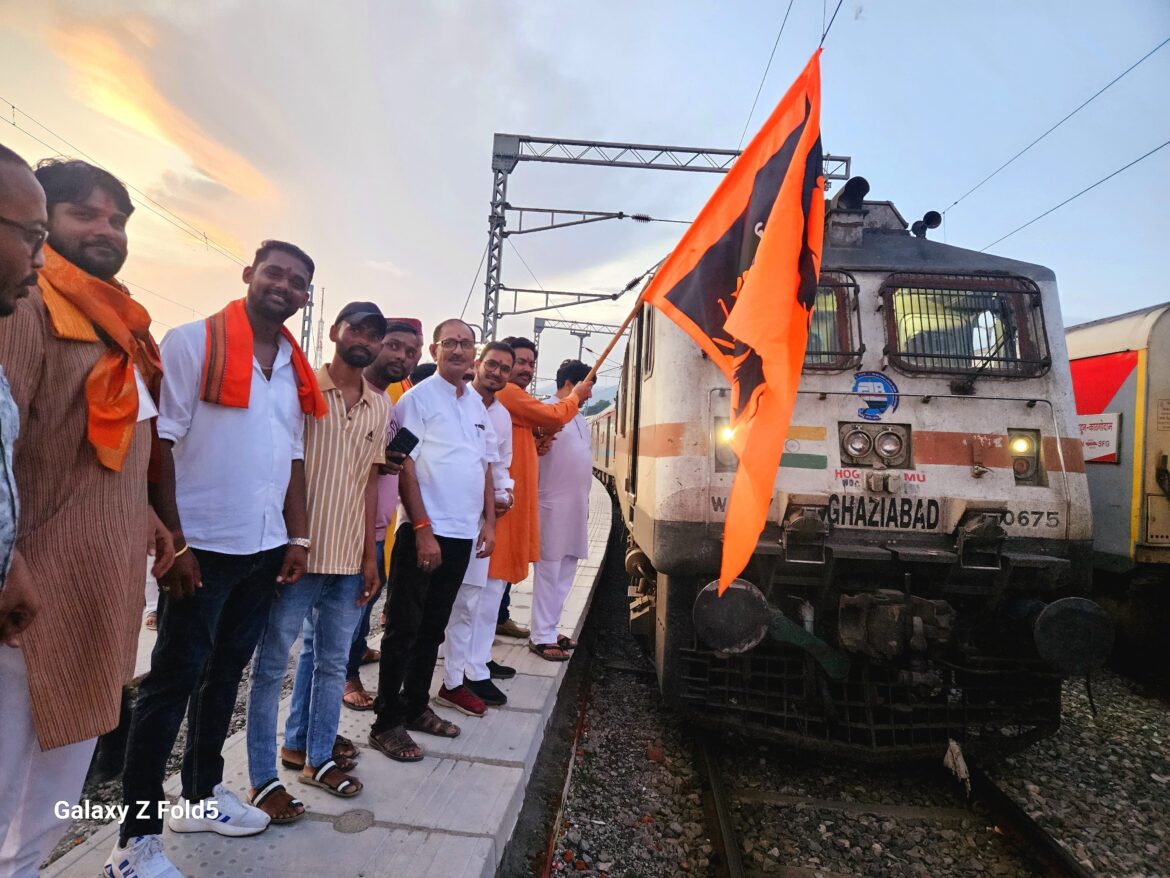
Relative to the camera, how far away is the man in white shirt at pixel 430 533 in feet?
9.66

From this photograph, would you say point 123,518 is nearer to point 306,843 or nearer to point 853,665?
point 306,843

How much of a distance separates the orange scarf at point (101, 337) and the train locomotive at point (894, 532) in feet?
8.38

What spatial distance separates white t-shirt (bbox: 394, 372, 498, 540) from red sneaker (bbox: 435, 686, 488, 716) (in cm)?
101

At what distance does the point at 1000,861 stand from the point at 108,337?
167 inches

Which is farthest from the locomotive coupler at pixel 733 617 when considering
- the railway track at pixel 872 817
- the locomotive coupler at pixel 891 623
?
the railway track at pixel 872 817

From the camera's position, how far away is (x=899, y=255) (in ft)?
13.8

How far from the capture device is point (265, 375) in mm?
2307

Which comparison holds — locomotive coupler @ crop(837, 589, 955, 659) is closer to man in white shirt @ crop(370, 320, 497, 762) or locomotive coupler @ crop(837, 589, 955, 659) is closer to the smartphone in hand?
man in white shirt @ crop(370, 320, 497, 762)

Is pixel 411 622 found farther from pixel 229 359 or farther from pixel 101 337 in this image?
pixel 101 337

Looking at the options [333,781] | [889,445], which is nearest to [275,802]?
[333,781]

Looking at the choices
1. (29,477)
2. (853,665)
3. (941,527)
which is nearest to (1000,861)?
(853,665)

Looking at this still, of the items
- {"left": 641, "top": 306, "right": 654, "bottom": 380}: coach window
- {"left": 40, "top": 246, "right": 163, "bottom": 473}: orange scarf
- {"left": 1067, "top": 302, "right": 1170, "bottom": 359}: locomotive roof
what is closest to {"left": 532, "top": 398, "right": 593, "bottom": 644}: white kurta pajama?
{"left": 641, "top": 306, "right": 654, "bottom": 380}: coach window

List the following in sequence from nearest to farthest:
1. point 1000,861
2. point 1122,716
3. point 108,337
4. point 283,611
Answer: point 108,337 < point 283,611 < point 1000,861 < point 1122,716

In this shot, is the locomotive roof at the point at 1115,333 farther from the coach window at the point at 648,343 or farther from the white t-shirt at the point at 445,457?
the white t-shirt at the point at 445,457
